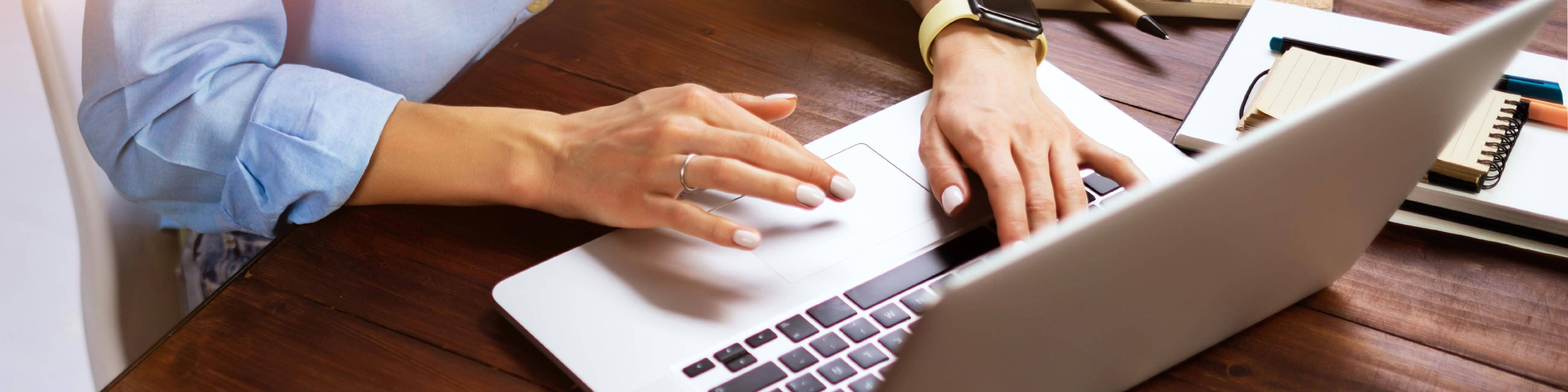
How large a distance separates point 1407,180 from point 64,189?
1003 millimetres

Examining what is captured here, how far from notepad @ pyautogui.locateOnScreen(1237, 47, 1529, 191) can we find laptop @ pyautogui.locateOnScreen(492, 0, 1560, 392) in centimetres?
8

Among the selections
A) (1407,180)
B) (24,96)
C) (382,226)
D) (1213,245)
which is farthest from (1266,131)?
(24,96)

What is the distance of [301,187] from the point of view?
0.57m

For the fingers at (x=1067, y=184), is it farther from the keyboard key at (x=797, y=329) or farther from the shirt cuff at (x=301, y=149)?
the shirt cuff at (x=301, y=149)

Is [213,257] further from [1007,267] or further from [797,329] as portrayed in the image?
[1007,267]

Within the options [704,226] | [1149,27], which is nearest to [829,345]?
[704,226]

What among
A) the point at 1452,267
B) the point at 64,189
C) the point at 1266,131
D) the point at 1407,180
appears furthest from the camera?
the point at 64,189

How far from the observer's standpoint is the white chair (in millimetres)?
772

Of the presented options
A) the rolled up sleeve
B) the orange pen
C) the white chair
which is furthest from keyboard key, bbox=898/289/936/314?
the white chair

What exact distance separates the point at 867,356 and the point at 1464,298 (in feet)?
1.25

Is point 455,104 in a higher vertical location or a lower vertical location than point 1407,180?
lower

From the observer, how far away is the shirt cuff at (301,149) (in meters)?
0.58

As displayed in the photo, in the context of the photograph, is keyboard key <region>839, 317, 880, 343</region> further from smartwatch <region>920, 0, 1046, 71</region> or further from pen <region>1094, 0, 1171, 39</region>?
pen <region>1094, 0, 1171, 39</region>

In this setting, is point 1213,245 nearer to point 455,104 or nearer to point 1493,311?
point 1493,311
